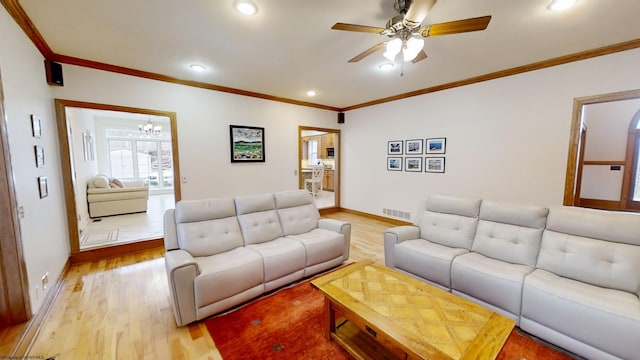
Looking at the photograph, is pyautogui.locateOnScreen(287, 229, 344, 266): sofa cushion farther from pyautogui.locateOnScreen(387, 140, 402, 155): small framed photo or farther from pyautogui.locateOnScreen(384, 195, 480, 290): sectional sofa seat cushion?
pyautogui.locateOnScreen(387, 140, 402, 155): small framed photo

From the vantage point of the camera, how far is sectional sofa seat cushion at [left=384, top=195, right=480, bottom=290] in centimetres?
235

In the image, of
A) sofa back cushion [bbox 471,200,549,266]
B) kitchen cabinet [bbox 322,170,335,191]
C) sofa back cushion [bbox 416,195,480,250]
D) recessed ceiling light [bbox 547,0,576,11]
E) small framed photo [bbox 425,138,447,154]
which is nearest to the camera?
recessed ceiling light [bbox 547,0,576,11]

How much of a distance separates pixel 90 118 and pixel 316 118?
19.9 feet

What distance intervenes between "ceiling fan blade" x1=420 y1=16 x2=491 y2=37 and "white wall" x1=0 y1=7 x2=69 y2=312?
3.17 metres

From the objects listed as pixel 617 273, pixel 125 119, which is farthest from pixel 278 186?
pixel 125 119

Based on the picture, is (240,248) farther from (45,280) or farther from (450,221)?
(450,221)

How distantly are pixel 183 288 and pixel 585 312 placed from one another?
2.78m

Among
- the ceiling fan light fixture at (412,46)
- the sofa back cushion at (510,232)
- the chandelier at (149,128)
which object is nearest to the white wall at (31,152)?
the ceiling fan light fixture at (412,46)

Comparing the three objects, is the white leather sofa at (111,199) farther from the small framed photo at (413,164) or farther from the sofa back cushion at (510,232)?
the sofa back cushion at (510,232)

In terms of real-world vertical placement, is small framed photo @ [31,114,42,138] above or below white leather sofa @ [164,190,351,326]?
above

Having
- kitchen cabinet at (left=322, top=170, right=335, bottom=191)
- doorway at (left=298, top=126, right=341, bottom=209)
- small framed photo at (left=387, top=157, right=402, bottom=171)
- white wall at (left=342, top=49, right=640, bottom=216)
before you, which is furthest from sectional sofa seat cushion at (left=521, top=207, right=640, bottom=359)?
kitchen cabinet at (left=322, top=170, right=335, bottom=191)

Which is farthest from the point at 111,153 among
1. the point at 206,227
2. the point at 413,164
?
the point at 413,164

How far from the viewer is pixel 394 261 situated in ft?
8.79

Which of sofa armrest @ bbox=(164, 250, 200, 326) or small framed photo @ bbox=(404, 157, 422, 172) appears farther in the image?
small framed photo @ bbox=(404, 157, 422, 172)
